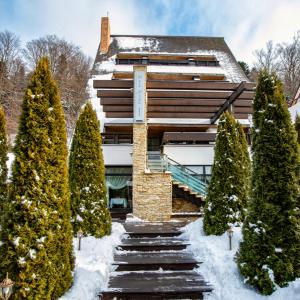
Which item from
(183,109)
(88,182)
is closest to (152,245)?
(88,182)

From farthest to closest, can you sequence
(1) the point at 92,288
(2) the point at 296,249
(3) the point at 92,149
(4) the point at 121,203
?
(4) the point at 121,203
(3) the point at 92,149
(1) the point at 92,288
(2) the point at 296,249

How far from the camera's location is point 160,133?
18000 mm

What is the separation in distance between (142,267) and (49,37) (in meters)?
34.8

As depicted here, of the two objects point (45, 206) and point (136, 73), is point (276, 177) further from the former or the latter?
point (136, 73)

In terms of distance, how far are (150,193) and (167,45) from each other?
59.5 ft

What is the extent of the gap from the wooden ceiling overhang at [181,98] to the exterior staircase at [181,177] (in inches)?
117

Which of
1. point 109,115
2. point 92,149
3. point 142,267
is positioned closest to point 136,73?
point 109,115

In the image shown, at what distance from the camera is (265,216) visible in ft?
17.8

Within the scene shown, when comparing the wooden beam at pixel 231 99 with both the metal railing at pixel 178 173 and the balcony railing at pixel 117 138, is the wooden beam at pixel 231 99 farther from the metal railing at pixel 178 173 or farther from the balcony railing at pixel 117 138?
the balcony railing at pixel 117 138

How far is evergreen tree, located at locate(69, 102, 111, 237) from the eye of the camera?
25.7 feet

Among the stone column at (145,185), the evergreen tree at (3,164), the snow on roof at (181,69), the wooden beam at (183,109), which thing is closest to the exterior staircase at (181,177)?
the stone column at (145,185)

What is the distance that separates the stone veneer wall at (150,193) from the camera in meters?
12.1

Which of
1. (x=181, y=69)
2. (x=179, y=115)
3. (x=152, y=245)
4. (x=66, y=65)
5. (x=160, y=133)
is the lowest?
(x=152, y=245)

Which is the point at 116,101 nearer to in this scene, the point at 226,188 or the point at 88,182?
the point at 88,182
